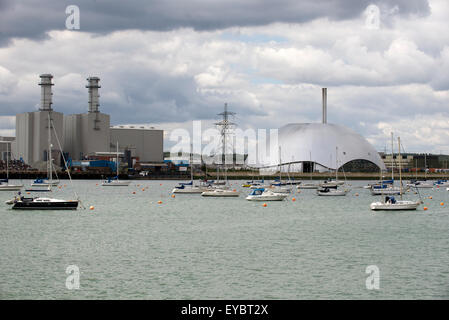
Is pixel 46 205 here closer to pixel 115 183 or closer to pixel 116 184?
pixel 116 184

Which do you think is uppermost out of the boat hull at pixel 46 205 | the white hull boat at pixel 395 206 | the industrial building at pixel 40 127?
the industrial building at pixel 40 127

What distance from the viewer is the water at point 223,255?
85.3 ft

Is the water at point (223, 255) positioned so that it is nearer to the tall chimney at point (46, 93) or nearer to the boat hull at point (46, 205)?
the boat hull at point (46, 205)

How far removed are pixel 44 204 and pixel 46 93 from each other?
14144 cm

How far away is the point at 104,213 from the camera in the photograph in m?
64.4

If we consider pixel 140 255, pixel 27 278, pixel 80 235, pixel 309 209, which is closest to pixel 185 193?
pixel 309 209

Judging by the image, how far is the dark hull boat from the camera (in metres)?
59.7

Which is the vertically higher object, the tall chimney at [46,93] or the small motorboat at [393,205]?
the tall chimney at [46,93]

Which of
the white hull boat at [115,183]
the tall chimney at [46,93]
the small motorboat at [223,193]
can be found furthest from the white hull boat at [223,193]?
the tall chimney at [46,93]

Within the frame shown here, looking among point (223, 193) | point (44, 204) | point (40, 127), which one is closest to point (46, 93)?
point (40, 127)

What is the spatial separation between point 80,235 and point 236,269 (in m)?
17.6

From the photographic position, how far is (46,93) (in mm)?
193375

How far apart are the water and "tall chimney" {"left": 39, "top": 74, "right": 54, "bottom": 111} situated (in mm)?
136387

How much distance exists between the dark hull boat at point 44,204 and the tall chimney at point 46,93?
5323 inches
